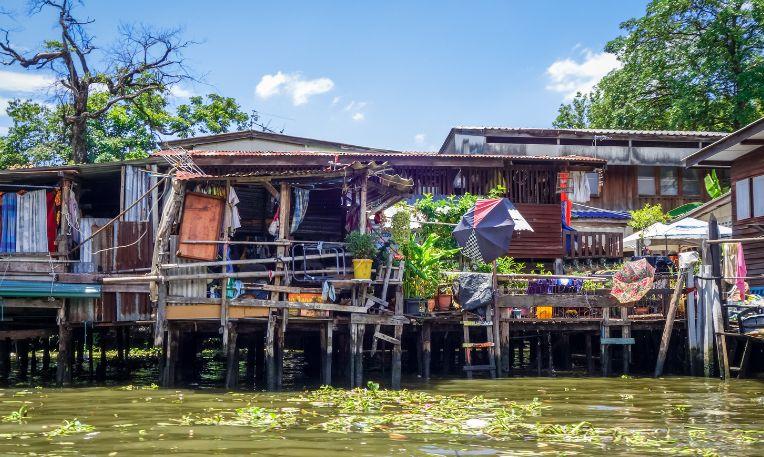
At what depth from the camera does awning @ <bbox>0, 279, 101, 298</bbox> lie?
16348 millimetres

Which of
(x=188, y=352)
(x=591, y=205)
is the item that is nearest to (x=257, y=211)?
(x=188, y=352)

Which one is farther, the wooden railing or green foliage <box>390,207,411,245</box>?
the wooden railing

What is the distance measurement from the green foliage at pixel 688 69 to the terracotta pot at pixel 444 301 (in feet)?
60.4

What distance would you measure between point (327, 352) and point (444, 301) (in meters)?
4.01

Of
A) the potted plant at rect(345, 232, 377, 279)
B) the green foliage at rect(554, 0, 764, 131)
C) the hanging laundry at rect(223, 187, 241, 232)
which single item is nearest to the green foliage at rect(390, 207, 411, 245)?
the potted plant at rect(345, 232, 377, 279)

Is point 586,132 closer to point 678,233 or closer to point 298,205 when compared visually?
point 678,233

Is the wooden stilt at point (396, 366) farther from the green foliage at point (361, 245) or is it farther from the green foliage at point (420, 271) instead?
the green foliage at point (361, 245)

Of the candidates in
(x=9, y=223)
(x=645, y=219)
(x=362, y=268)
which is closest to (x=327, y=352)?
(x=362, y=268)

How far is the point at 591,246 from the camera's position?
2538 centimetres

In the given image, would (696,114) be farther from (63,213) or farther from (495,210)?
(63,213)

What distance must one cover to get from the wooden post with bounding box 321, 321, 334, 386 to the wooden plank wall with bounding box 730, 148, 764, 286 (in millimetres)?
12154

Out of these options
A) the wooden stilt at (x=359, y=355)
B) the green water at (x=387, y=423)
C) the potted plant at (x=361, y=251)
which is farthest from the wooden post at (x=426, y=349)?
the potted plant at (x=361, y=251)

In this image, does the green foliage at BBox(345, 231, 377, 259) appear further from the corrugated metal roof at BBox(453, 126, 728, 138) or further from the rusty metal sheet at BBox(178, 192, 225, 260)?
the corrugated metal roof at BBox(453, 126, 728, 138)

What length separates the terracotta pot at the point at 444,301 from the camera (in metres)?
18.9
